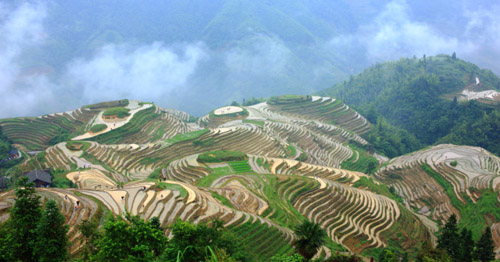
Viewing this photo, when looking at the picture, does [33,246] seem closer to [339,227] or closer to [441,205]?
[339,227]

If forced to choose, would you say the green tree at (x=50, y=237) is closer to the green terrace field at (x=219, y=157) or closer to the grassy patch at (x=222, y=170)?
the grassy patch at (x=222, y=170)

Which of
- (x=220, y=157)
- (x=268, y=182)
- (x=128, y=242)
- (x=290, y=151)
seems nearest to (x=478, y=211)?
(x=268, y=182)

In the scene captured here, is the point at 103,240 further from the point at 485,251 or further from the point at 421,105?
the point at 421,105

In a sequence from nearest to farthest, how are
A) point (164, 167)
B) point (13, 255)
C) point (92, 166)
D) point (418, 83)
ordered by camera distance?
point (13, 255) → point (92, 166) → point (164, 167) → point (418, 83)

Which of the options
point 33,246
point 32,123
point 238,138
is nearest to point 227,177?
point 238,138

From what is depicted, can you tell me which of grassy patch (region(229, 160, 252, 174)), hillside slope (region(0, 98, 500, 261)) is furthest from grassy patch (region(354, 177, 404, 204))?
grassy patch (region(229, 160, 252, 174))

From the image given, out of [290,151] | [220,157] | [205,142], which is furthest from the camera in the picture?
[290,151]
